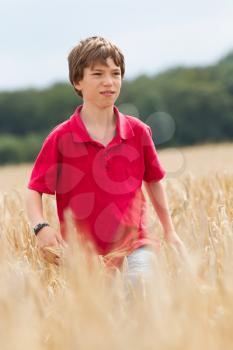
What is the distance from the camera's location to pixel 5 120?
3912 cm

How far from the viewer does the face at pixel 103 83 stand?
9.41ft

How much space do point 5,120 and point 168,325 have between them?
125 feet

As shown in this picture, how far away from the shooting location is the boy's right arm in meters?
2.72

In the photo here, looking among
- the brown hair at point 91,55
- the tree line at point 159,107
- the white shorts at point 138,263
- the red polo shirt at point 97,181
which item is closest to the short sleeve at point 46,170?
the red polo shirt at point 97,181

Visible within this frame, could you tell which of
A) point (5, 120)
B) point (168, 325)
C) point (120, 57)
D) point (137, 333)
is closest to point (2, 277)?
point (137, 333)

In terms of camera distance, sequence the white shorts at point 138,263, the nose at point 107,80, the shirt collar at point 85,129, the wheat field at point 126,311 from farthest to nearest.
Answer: the shirt collar at point 85,129, the nose at point 107,80, the white shorts at point 138,263, the wheat field at point 126,311

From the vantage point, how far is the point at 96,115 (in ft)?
9.85

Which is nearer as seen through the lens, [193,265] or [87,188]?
[193,265]

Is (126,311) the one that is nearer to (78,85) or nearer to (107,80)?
(107,80)

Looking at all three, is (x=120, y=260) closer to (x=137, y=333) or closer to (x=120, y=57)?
(x=120, y=57)

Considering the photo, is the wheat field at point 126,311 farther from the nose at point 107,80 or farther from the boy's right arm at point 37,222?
the nose at point 107,80

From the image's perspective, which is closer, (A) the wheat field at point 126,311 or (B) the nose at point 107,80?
(A) the wheat field at point 126,311

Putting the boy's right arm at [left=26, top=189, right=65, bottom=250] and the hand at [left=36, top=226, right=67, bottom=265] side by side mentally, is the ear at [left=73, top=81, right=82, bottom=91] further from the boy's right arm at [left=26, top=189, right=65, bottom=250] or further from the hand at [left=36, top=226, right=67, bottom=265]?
the hand at [left=36, top=226, right=67, bottom=265]

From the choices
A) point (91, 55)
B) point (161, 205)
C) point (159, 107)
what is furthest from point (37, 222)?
point (159, 107)
